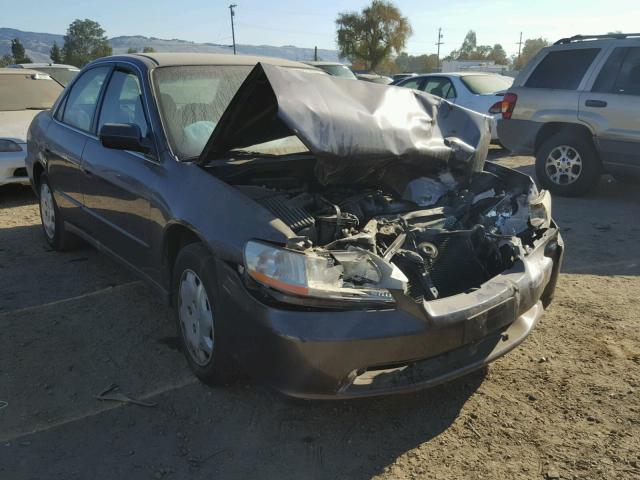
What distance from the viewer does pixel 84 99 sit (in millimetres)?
4770

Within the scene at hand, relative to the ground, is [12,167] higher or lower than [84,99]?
lower

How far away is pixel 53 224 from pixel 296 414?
3597mm

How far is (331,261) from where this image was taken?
2.58 metres

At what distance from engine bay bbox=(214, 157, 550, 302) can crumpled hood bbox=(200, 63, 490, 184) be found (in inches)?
7.3

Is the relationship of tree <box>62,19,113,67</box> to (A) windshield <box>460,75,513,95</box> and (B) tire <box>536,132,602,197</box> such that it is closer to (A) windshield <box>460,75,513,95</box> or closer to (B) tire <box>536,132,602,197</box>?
(A) windshield <box>460,75,513,95</box>

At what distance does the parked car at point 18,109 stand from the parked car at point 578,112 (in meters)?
6.58

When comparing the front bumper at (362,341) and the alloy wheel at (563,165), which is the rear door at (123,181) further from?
the alloy wheel at (563,165)

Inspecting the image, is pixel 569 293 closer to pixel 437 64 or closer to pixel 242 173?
pixel 242 173

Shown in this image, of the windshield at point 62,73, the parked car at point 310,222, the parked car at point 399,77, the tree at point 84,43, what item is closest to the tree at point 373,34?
the tree at point 84,43

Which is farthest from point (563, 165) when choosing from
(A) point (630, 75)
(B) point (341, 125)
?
(B) point (341, 125)

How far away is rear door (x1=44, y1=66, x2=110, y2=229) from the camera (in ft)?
14.8

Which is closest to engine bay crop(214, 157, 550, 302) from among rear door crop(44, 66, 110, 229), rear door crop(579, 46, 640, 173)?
rear door crop(44, 66, 110, 229)

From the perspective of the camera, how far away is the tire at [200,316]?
2846 millimetres

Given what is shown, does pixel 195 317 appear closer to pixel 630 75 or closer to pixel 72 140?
pixel 72 140
